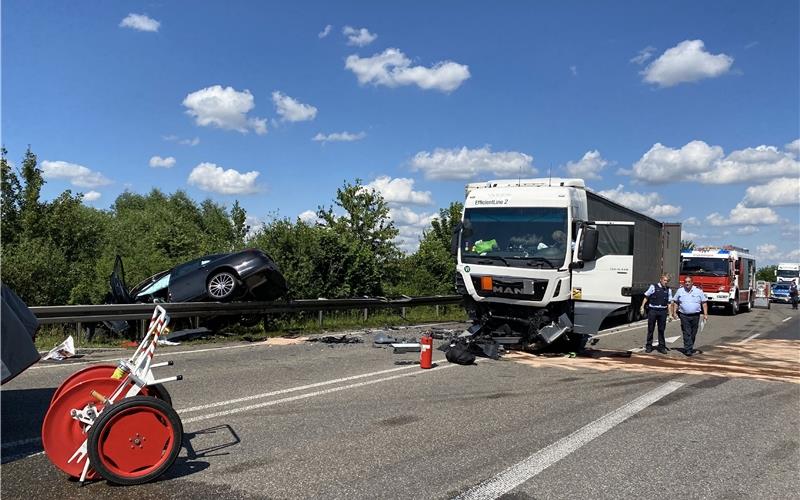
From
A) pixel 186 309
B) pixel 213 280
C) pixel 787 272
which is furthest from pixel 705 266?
pixel 787 272

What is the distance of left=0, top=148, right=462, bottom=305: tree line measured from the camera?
18641mm

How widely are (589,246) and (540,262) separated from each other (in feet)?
2.97

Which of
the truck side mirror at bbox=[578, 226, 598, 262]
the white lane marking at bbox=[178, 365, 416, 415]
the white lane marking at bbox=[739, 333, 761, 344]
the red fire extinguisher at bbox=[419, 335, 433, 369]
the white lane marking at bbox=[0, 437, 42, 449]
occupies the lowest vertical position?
the white lane marking at bbox=[0, 437, 42, 449]

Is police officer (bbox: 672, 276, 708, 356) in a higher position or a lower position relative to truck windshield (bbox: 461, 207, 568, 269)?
lower

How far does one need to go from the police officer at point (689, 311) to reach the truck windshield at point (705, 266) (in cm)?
1663

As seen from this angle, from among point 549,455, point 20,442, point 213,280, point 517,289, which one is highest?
point 517,289

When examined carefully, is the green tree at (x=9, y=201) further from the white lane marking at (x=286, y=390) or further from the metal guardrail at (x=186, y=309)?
the white lane marking at (x=286, y=390)

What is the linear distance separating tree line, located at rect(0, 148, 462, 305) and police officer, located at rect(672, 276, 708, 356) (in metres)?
9.64

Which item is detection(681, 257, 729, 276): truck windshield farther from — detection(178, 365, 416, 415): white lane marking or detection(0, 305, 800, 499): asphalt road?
detection(178, 365, 416, 415): white lane marking

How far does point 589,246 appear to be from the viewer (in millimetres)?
11234

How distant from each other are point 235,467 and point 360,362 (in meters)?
5.82

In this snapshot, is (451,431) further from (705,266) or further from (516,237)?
(705,266)

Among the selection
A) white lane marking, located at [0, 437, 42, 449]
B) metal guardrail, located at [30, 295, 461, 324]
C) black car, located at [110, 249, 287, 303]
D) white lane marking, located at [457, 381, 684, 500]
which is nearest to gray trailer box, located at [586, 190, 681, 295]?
white lane marking, located at [457, 381, 684, 500]

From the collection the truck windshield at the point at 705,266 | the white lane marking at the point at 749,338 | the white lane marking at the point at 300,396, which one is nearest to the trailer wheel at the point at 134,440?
the white lane marking at the point at 300,396
